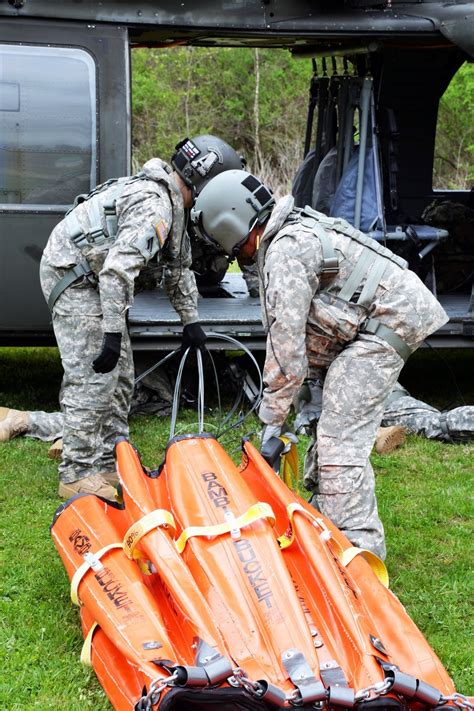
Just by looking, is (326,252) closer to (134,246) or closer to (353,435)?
(353,435)

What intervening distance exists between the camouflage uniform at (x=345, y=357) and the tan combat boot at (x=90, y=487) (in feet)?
5.04

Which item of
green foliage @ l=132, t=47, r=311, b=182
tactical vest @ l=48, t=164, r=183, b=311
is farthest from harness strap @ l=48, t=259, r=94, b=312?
green foliage @ l=132, t=47, r=311, b=182

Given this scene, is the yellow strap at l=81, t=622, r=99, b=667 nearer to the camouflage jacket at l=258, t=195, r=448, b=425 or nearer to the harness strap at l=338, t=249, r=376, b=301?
the camouflage jacket at l=258, t=195, r=448, b=425

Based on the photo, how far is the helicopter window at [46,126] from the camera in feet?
20.9

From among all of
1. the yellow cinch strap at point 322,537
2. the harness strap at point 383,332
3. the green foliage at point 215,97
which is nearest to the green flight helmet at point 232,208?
the harness strap at point 383,332

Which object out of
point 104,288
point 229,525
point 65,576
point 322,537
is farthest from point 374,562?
point 104,288

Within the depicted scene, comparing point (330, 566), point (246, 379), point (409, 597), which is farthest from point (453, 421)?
point (330, 566)

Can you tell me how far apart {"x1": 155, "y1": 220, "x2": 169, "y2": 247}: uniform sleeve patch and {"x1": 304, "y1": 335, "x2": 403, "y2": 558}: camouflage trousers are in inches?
48.1

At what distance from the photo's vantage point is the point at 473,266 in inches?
349

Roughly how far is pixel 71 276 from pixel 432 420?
8.92 feet

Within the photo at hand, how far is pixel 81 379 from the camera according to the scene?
5324mm

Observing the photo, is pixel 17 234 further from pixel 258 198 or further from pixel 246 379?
pixel 258 198

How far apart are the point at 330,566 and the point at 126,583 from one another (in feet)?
2.36

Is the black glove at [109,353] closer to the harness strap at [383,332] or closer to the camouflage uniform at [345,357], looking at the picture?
the camouflage uniform at [345,357]
